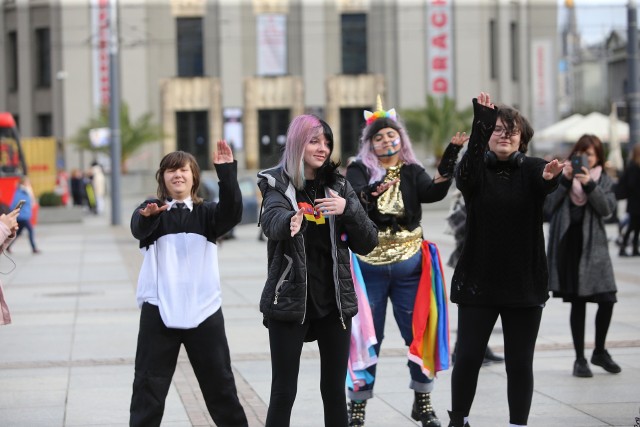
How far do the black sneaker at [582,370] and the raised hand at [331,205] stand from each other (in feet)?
12.0

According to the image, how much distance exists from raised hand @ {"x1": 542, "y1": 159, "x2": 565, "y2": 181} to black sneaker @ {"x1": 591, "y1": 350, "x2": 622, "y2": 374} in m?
3.12

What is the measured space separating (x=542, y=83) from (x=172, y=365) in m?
44.5

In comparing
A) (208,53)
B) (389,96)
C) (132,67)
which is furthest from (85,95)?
(389,96)

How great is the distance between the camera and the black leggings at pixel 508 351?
227 inches

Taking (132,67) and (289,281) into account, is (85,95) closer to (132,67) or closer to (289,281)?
(132,67)

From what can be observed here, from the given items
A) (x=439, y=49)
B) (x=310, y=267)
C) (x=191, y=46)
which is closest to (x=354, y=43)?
(x=439, y=49)

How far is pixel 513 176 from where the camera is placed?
19.1 ft

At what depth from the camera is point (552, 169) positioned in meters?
5.60

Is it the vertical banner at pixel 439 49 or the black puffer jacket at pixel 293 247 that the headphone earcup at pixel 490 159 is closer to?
the black puffer jacket at pixel 293 247

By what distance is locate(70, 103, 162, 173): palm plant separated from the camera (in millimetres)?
44906

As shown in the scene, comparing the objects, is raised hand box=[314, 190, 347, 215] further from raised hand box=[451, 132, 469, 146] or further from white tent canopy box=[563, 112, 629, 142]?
white tent canopy box=[563, 112, 629, 142]

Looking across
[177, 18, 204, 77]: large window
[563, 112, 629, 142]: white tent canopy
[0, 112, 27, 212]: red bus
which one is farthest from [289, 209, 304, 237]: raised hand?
[177, 18, 204, 77]: large window

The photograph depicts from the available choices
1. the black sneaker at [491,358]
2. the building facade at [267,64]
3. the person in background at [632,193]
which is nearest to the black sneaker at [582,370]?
the black sneaker at [491,358]

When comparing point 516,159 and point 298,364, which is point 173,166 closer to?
point 298,364
